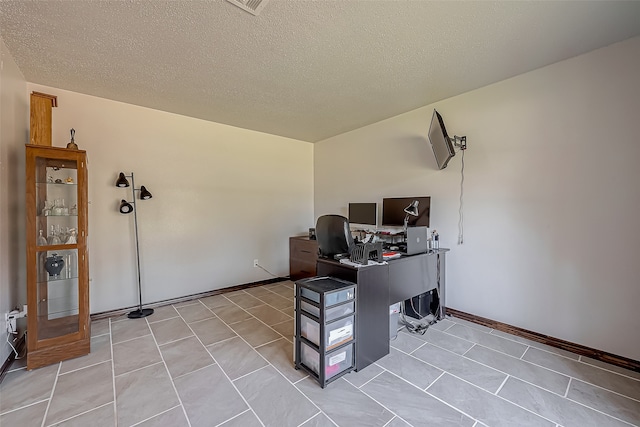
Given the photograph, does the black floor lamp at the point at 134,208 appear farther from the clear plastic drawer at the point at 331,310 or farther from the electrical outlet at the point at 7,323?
the clear plastic drawer at the point at 331,310

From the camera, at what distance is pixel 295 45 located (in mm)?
2113

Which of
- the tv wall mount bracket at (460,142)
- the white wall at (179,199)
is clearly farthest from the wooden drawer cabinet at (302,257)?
the tv wall mount bracket at (460,142)

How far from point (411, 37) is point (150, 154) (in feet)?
10.8

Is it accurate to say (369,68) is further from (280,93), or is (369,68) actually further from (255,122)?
(255,122)

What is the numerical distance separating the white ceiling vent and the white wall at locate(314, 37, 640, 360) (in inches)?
95.6

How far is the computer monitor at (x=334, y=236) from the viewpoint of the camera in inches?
89.3

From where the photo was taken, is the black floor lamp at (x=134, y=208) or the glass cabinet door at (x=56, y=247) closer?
the glass cabinet door at (x=56, y=247)

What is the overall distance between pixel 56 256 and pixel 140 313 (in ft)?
3.78

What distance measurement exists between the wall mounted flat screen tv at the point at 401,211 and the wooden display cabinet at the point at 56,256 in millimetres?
3307

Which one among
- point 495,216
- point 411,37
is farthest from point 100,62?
point 495,216

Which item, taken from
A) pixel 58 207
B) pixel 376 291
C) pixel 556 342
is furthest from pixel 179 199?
pixel 556 342

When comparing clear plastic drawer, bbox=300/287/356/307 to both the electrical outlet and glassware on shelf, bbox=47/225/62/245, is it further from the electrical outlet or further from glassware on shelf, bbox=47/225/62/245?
the electrical outlet

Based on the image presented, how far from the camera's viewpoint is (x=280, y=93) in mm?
2979

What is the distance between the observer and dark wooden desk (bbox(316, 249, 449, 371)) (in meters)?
2.08
